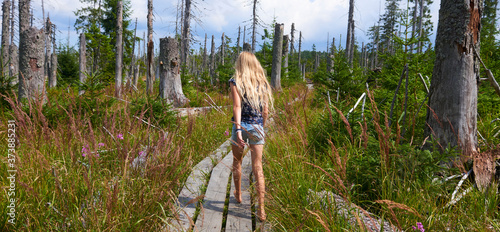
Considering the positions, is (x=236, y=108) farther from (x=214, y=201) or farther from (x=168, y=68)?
(x=168, y=68)

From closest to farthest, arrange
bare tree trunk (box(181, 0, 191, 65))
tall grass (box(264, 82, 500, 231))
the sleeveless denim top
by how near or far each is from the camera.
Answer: tall grass (box(264, 82, 500, 231)), the sleeveless denim top, bare tree trunk (box(181, 0, 191, 65))

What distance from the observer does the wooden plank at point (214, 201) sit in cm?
250

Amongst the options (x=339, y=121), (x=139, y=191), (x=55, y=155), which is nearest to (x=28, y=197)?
(x=139, y=191)

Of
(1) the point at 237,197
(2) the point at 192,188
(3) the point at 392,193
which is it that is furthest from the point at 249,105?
(3) the point at 392,193

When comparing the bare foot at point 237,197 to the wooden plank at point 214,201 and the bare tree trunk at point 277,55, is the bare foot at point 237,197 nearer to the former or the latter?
the wooden plank at point 214,201

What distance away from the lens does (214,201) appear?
3.02m

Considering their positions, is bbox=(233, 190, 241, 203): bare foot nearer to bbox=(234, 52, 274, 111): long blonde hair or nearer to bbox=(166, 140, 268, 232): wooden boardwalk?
bbox=(166, 140, 268, 232): wooden boardwalk

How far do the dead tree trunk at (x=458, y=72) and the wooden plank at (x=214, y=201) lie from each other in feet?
7.42

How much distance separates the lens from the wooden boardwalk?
2.47m

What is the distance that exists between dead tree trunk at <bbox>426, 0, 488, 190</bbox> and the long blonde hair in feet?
5.61

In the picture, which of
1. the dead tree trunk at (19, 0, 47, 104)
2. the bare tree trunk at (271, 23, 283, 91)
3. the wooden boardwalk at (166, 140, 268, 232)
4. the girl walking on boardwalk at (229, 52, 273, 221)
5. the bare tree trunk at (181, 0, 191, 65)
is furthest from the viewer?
the bare tree trunk at (181, 0, 191, 65)

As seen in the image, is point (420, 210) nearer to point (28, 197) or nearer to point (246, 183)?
point (246, 183)

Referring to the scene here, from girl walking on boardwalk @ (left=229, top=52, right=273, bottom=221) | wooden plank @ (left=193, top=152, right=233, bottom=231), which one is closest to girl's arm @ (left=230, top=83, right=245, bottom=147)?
girl walking on boardwalk @ (left=229, top=52, right=273, bottom=221)

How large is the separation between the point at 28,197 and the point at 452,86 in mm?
3866
